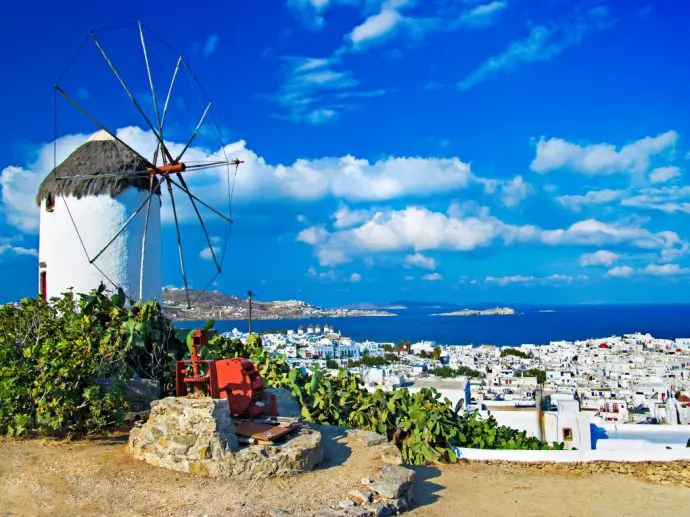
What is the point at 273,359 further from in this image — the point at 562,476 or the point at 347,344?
the point at 347,344

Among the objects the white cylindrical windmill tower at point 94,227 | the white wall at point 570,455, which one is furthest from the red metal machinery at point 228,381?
the white cylindrical windmill tower at point 94,227

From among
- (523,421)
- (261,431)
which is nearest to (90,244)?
(261,431)

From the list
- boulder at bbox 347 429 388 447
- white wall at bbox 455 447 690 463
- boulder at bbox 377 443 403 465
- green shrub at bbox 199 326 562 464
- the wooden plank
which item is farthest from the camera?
white wall at bbox 455 447 690 463

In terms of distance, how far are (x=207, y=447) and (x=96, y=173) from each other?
6475 millimetres

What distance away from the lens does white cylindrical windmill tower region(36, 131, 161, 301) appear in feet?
34.9

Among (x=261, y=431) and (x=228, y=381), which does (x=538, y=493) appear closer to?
(x=261, y=431)

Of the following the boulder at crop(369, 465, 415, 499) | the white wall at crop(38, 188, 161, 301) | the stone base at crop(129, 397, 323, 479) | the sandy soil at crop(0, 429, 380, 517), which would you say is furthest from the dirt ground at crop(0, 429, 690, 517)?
the white wall at crop(38, 188, 161, 301)

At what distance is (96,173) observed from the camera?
10.8 meters

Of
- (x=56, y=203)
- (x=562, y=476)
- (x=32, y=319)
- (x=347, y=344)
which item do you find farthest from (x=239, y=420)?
(x=347, y=344)

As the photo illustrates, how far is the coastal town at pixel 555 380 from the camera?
42.4 ft

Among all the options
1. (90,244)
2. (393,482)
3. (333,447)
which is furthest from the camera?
(90,244)

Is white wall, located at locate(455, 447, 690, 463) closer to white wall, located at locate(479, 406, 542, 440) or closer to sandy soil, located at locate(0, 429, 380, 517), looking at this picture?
sandy soil, located at locate(0, 429, 380, 517)

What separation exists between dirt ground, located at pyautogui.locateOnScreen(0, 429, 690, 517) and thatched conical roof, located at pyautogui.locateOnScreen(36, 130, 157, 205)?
16.2 ft

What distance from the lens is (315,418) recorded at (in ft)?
29.5
